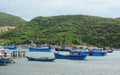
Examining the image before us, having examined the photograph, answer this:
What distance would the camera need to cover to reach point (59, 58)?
381 ft

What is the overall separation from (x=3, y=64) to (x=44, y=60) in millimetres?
19883

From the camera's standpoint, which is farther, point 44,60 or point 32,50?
point 32,50

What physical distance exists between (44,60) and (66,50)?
7130cm

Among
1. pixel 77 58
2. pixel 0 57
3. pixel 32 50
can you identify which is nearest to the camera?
pixel 0 57

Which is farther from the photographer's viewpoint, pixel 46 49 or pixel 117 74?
pixel 46 49

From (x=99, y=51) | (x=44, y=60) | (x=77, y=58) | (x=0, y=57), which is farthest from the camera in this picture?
(x=99, y=51)

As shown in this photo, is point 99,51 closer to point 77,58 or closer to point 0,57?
point 77,58

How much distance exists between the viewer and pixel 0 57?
8125cm

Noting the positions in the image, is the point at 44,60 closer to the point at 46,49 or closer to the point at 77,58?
the point at 77,58

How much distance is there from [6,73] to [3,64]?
59.8 feet

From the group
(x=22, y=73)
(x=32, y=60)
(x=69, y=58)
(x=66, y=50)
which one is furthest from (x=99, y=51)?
(x=22, y=73)

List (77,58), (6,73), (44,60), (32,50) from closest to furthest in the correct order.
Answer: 1. (6,73)
2. (44,60)
3. (77,58)
4. (32,50)

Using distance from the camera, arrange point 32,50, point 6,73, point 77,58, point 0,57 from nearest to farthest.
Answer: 1. point 6,73
2. point 0,57
3. point 77,58
4. point 32,50

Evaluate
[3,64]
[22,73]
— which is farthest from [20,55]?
[22,73]
